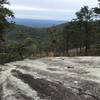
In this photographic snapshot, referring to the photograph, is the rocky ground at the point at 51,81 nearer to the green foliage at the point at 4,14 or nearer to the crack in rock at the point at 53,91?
the crack in rock at the point at 53,91

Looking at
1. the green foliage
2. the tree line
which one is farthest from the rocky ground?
the green foliage

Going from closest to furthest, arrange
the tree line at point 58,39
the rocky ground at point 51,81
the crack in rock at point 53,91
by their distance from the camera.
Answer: the crack in rock at point 53,91, the rocky ground at point 51,81, the tree line at point 58,39

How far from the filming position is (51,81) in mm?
9469

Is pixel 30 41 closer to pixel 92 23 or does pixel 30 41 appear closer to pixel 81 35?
pixel 92 23

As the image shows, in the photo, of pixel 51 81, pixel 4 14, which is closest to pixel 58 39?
pixel 4 14

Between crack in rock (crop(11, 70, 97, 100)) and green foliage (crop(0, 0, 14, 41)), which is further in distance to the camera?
green foliage (crop(0, 0, 14, 41))

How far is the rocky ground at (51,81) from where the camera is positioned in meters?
8.47

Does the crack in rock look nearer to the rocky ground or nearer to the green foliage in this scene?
the rocky ground

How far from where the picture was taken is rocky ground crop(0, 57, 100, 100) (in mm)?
8469

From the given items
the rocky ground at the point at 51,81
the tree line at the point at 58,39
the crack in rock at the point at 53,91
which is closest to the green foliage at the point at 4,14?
the tree line at the point at 58,39

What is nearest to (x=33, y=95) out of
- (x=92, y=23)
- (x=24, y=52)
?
(x=24, y=52)

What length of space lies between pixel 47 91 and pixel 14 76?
6.90 ft

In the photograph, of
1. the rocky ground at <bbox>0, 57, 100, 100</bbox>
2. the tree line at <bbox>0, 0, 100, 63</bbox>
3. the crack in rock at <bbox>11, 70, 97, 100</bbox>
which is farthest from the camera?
the tree line at <bbox>0, 0, 100, 63</bbox>

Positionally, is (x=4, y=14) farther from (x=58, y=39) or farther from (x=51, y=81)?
(x=58, y=39)
